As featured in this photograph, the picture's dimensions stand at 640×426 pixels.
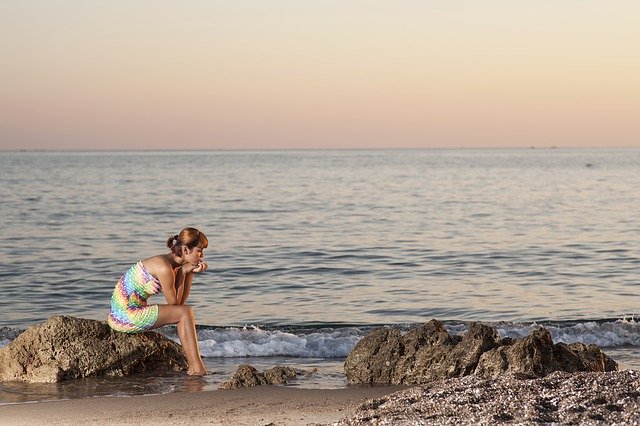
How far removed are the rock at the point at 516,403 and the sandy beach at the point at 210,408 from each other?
0.69m

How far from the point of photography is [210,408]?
8.06 metres

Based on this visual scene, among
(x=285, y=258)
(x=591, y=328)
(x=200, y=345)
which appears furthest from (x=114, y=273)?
(x=591, y=328)

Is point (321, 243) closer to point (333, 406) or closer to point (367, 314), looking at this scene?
point (367, 314)

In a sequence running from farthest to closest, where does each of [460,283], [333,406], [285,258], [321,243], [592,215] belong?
[592,215], [321,243], [285,258], [460,283], [333,406]

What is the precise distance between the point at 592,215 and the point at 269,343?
80.0 feet

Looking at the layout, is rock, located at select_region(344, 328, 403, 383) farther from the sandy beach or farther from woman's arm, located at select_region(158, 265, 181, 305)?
woman's arm, located at select_region(158, 265, 181, 305)

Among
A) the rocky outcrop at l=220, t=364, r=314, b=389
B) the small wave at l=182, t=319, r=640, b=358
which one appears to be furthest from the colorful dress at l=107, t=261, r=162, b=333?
the small wave at l=182, t=319, r=640, b=358

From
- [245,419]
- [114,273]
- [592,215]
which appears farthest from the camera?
[592,215]

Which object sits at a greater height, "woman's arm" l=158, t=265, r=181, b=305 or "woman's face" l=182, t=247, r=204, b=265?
"woman's face" l=182, t=247, r=204, b=265

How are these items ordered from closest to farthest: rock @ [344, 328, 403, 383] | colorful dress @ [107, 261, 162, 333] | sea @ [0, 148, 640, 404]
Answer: rock @ [344, 328, 403, 383] → colorful dress @ [107, 261, 162, 333] → sea @ [0, 148, 640, 404]

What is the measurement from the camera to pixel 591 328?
1384 centimetres

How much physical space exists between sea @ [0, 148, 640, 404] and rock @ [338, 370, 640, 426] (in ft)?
8.48

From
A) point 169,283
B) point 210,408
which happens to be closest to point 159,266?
point 169,283

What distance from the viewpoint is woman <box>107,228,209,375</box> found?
32.0ft
